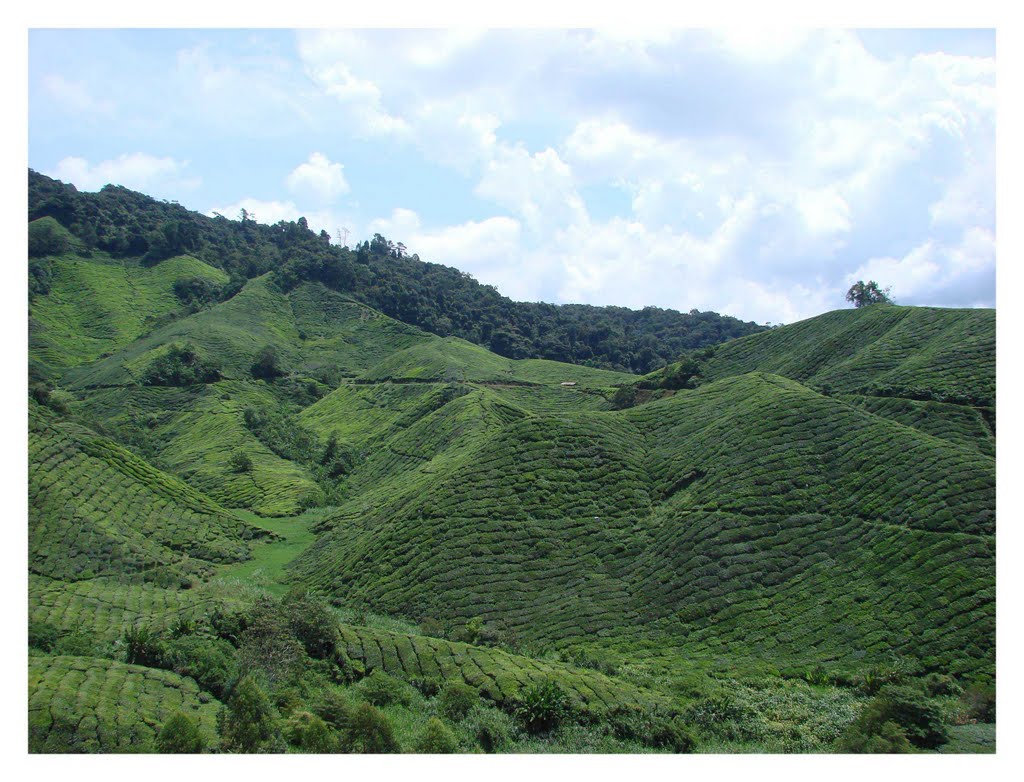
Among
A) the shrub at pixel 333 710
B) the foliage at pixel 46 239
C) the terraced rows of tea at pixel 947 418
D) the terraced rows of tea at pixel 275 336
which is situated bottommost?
the shrub at pixel 333 710

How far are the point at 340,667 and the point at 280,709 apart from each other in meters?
4.84

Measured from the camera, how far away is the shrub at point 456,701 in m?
22.5

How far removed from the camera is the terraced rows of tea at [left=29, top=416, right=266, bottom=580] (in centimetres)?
3975

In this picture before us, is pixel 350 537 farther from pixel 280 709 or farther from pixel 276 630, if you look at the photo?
pixel 280 709

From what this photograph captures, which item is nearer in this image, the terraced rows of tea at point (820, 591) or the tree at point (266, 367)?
the terraced rows of tea at point (820, 591)

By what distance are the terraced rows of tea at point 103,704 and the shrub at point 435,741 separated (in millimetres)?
5388

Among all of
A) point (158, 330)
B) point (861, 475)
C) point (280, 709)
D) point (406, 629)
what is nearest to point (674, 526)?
point (861, 475)

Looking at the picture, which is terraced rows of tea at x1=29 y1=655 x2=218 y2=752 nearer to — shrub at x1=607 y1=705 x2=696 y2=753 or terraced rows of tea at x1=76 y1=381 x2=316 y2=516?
shrub at x1=607 y1=705 x2=696 y2=753

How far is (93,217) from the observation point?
14988 cm

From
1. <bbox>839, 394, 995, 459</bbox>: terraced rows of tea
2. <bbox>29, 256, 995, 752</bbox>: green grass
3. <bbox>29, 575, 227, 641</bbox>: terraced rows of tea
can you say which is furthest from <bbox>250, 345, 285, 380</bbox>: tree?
<bbox>839, 394, 995, 459</bbox>: terraced rows of tea

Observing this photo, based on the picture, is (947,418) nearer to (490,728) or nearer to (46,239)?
(490,728)

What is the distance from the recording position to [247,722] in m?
18.4

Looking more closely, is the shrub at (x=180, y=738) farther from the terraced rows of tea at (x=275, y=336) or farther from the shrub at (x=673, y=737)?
the terraced rows of tea at (x=275, y=336)

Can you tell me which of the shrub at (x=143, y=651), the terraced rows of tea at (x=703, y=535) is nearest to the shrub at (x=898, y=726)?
the terraced rows of tea at (x=703, y=535)
